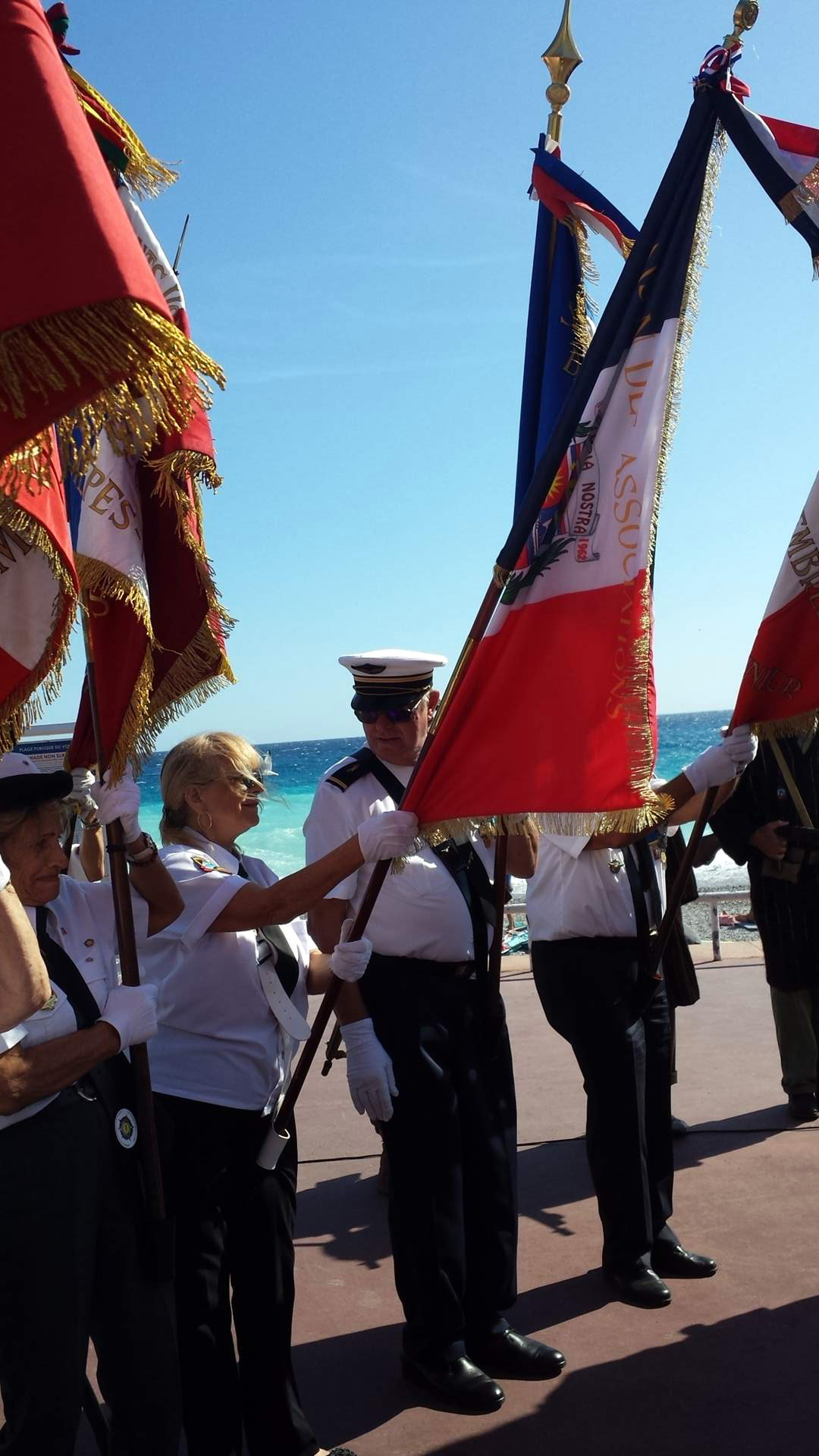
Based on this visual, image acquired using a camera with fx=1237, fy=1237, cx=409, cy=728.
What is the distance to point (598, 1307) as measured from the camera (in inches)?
149

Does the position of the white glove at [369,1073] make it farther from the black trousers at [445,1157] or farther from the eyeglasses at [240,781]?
the eyeglasses at [240,781]

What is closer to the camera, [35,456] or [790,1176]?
[35,456]

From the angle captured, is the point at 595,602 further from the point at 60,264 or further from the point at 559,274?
the point at 60,264

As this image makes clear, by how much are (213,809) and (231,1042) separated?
584 mm

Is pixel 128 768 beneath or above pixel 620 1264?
above

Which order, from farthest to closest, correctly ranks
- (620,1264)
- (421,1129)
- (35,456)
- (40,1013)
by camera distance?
(620,1264)
(421,1129)
(40,1013)
(35,456)

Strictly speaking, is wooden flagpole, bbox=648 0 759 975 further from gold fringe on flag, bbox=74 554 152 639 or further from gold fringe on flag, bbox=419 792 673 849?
gold fringe on flag, bbox=74 554 152 639

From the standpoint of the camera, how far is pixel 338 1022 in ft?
11.4

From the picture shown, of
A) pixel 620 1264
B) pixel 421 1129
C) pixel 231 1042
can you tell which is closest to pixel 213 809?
pixel 231 1042

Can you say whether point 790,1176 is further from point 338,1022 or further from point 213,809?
point 213,809

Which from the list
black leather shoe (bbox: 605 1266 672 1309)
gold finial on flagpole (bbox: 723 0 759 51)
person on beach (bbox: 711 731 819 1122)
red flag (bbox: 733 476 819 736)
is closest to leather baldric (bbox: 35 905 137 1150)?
black leather shoe (bbox: 605 1266 672 1309)

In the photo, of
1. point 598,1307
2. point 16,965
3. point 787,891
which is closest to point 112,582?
point 16,965

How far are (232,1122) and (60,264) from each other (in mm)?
2009

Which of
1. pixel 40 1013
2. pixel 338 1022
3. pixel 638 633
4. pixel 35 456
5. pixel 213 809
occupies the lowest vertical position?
pixel 338 1022
